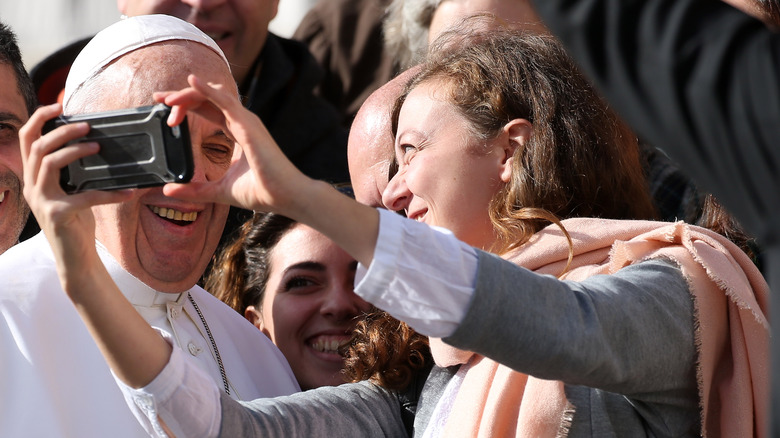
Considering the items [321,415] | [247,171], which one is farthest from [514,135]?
[247,171]

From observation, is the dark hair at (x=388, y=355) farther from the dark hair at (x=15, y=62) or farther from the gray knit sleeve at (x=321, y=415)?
the dark hair at (x=15, y=62)

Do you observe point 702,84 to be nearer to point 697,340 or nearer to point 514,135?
point 697,340

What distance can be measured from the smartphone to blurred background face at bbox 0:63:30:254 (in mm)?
1459

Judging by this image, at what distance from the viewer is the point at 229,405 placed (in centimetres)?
229

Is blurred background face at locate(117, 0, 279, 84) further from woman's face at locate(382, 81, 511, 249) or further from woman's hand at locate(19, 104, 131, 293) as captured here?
woman's hand at locate(19, 104, 131, 293)

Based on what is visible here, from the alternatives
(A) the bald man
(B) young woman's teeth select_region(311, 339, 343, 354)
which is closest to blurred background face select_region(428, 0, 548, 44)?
(A) the bald man

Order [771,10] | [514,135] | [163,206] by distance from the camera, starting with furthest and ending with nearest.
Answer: [771,10]
[163,206]
[514,135]

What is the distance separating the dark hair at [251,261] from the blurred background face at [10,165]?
Result: 2.49 feet

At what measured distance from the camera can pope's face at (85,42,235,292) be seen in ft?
9.07

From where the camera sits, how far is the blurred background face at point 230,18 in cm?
438

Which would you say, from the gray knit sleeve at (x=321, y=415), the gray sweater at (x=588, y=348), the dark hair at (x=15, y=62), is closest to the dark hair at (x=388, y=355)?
the gray knit sleeve at (x=321, y=415)

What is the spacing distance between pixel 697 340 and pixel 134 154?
1.18m

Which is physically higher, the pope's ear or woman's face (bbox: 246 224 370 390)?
woman's face (bbox: 246 224 370 390)

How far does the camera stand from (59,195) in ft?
6.48
